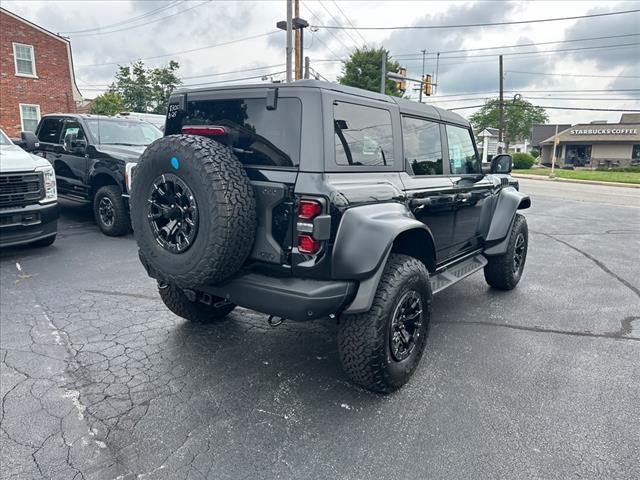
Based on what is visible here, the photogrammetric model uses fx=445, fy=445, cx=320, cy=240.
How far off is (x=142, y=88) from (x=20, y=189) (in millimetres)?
38984

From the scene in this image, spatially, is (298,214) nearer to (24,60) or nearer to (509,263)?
(509,263)

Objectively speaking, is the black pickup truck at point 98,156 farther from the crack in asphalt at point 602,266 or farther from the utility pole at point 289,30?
the utility pole at point 289,30

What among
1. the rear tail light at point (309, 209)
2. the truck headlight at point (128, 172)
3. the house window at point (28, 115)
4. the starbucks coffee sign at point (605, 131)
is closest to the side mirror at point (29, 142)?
the truck headlight at point (128, 172)

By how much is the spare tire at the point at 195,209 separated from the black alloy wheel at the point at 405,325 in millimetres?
1064

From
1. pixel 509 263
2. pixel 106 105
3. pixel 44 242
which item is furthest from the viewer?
pixel 106 105

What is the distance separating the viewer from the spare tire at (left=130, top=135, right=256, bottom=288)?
8.13ft

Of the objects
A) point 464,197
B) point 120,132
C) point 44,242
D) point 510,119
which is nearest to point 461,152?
point 464,197

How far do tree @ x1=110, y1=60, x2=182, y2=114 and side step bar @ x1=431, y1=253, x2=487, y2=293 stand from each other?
39785mm

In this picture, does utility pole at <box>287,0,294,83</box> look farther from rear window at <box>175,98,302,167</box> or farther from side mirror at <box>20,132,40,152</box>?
rear window at <box>175,98,302,167</box>

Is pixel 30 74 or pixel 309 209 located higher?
pixel 30 74

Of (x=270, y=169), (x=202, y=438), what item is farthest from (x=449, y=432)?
(x=270, y=169)

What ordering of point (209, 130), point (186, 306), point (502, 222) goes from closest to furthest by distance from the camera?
point (209, 130) → point (186, 306) → point (502, 222)

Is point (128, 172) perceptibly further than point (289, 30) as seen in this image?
No

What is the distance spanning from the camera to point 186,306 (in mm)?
3748
